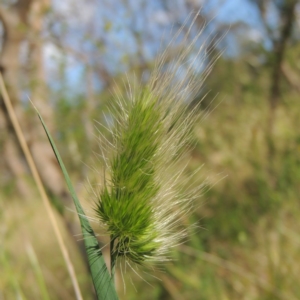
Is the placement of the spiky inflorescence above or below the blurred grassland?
above

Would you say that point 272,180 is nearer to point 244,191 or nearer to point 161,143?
point 244,191

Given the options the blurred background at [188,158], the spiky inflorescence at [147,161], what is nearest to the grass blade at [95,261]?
the spiky inflorescence at [147,161]

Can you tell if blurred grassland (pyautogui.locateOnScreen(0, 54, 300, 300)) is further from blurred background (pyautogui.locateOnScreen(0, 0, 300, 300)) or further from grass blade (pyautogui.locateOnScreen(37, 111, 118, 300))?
grass blade (pyautogui.locateOnScreen(37, 111, 118, 300))

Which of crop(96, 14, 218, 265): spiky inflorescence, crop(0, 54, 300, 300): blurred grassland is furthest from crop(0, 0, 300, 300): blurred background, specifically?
crop(96, 14, 218, 265): spiky inflorescence

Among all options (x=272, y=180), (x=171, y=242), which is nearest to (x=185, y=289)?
(x=272, y=180)

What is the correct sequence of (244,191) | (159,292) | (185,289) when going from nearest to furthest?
(185,289) → (159,292) → (244,191)

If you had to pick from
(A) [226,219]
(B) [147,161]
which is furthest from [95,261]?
(A) [226,219]

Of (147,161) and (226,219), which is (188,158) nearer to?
(226,219)

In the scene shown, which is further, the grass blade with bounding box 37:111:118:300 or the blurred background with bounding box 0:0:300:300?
A: the blurred background with bounding box 0:0:300:300
